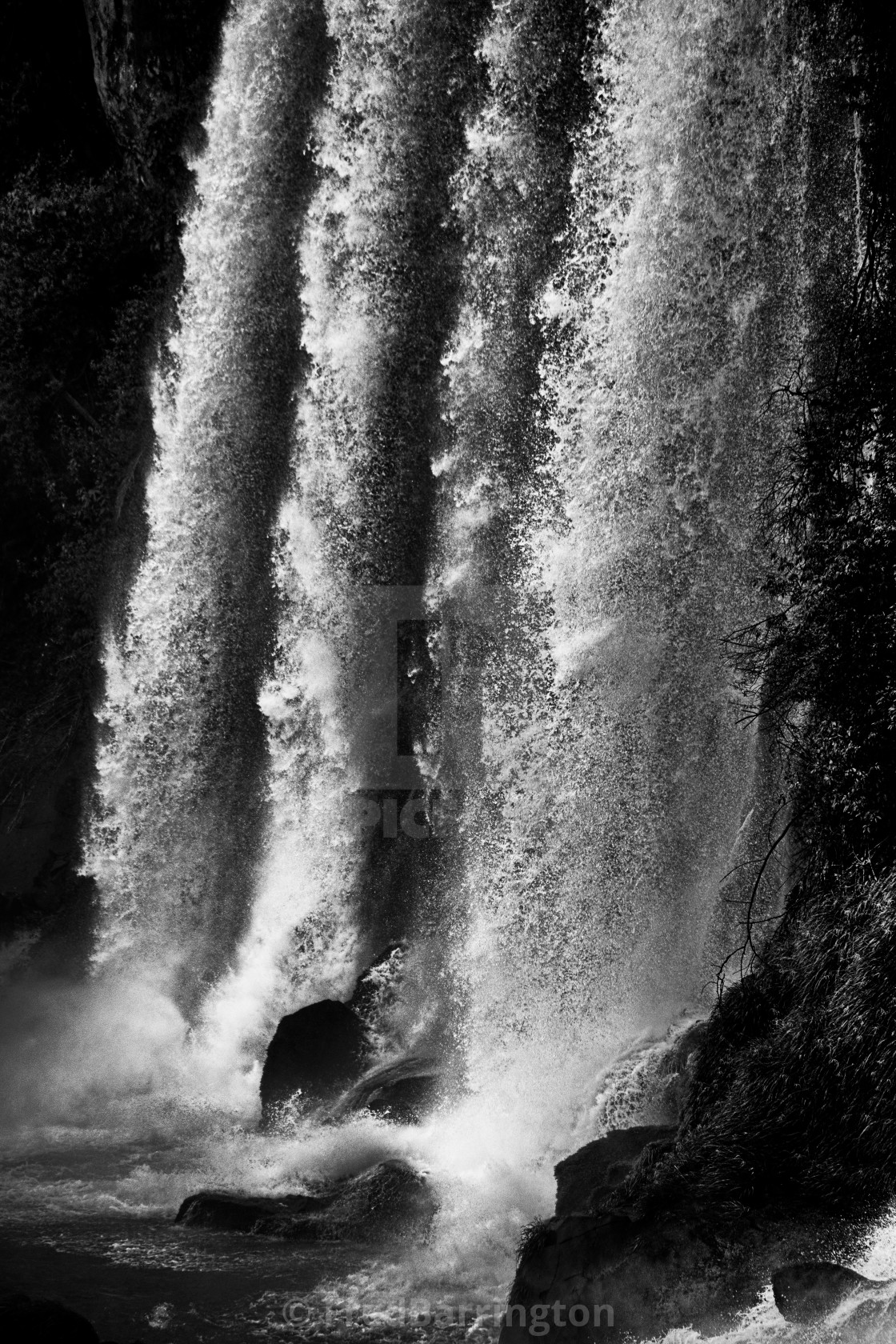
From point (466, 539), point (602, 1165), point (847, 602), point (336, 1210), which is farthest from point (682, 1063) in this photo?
point (466, 539)

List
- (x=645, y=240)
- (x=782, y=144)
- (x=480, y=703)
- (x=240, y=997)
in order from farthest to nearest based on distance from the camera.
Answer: (x=240, y=997)
(x=480, y=703)
(x=645, y=240)
(x=782, y=144)

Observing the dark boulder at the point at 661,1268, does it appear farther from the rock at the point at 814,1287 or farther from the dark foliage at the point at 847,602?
the dark foliage at the point at 847,602

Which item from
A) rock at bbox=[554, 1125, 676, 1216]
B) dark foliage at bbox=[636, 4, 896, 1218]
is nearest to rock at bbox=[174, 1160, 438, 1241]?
rock at bbox=[554, 1125, 676, 1216]

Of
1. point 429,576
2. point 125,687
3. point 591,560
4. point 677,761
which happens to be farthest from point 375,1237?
point 125,687

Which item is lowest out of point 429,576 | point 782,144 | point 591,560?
point 591,560

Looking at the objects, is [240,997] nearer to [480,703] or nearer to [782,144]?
[480,703]

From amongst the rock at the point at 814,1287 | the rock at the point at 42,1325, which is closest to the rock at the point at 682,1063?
the rock at the point at 814,1287
